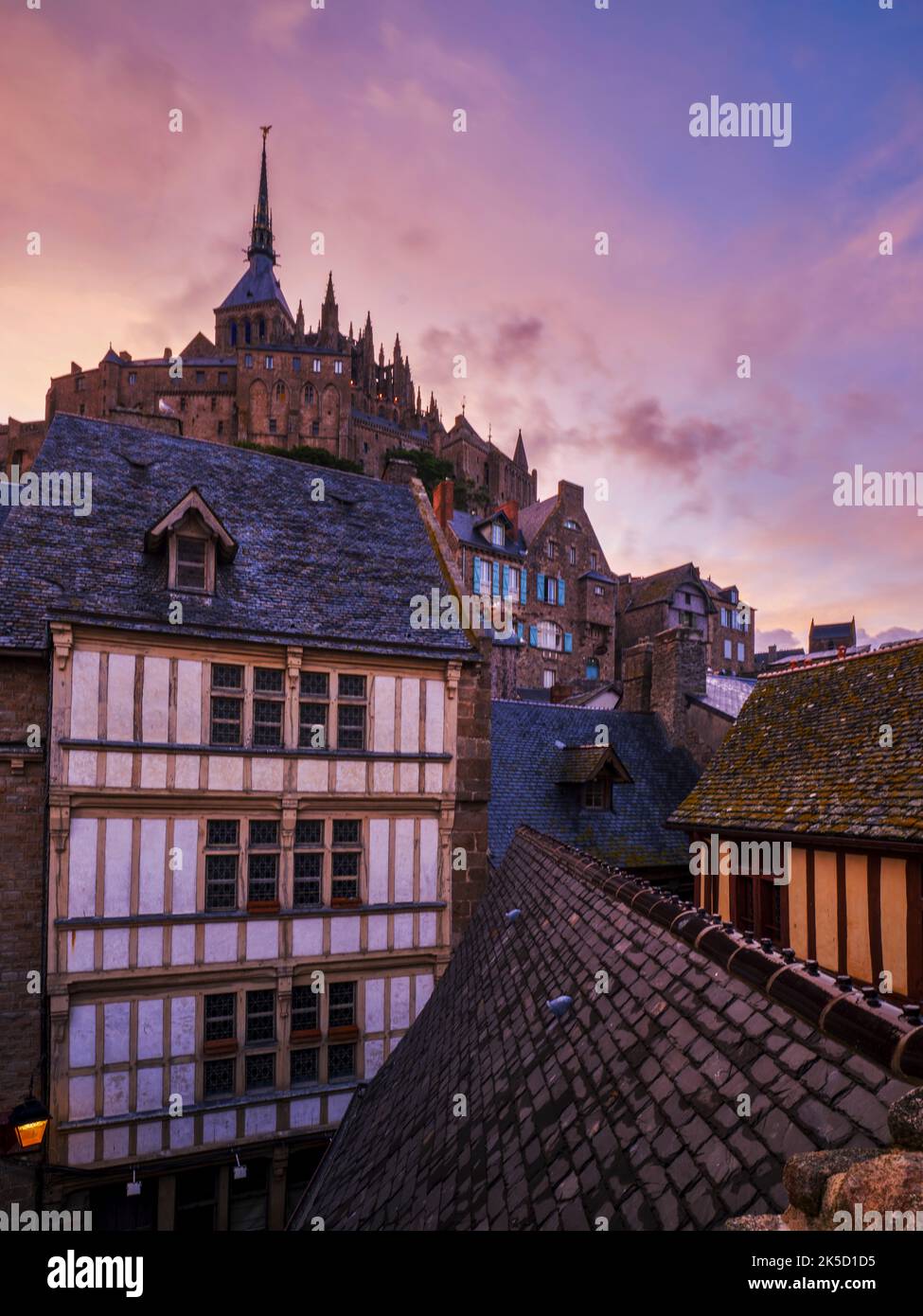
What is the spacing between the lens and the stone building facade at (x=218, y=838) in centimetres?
1137

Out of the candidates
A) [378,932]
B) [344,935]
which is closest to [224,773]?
[344,935]

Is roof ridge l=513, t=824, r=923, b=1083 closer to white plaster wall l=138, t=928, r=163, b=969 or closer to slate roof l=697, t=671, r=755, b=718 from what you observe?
white plaster wall l=138, t=928, r=163, b=969

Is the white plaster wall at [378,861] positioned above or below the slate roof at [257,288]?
below

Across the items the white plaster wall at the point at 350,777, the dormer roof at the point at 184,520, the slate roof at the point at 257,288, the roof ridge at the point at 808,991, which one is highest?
the slate roof at the point at 257,288

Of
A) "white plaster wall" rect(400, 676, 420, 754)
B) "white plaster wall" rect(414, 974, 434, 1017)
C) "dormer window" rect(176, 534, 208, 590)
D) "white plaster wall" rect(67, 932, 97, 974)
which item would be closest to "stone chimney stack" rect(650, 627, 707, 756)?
Answer: "white plaster wall" rect(400, 676, 420, 754)

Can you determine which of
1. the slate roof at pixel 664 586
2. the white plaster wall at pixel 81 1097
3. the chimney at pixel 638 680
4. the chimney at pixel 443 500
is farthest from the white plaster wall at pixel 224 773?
the slate roof at pixel 664 586

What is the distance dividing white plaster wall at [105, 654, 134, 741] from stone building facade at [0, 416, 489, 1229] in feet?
0.11

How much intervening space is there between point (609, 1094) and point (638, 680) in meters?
20.1

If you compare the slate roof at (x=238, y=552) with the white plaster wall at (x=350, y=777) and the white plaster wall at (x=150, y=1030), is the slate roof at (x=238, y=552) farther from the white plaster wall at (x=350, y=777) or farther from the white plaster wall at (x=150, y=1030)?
the white plaster wall at (x=150, y=1030)

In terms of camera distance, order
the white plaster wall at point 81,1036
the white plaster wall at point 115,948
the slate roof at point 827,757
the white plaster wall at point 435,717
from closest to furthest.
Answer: the slate roof at point 827,757 < the white plaster wall at point 81,1036 < the white plaster wall at point 115,948 < the white plaster wall at point 435,717

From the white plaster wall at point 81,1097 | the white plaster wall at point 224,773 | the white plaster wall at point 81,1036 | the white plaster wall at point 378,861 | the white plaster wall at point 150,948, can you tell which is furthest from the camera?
the white plaster wall at point 378,861

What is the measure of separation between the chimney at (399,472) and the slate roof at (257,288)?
83.5m

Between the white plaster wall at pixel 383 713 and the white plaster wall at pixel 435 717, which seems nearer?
the white plaster wall at pixel 383 713
